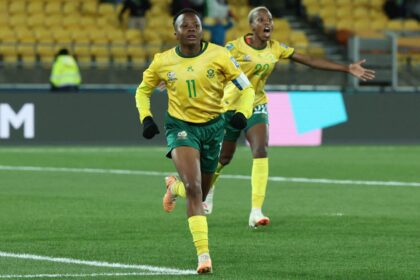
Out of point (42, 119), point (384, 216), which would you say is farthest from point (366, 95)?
point (384, 216)

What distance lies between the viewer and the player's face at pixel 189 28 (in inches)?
430

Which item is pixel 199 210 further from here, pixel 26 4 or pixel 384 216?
pixel 26 4

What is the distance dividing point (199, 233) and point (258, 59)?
4596 mm

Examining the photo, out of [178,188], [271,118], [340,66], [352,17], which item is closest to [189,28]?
[178,188]

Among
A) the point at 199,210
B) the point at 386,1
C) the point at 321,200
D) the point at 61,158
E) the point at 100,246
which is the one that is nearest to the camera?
the point at 199,210

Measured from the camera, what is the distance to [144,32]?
36000 mm

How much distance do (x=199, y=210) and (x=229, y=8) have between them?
1095 inches

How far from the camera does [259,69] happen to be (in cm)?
1477

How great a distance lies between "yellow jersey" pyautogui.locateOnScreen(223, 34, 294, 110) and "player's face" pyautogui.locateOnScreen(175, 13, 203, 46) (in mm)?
3767

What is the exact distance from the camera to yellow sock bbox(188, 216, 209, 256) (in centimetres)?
1049

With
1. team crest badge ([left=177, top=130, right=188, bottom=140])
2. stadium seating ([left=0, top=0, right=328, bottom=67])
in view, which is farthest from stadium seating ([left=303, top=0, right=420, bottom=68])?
team crest badge ([left=177, top=130, right=188, bottom=140])

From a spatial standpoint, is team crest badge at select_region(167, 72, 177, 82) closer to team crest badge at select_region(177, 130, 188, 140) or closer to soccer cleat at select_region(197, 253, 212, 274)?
team crest badge at select_region(177, 130, 188, 140)

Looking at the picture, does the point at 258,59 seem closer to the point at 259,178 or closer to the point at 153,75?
the point at 259,178

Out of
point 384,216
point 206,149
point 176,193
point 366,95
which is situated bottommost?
point 366,95
